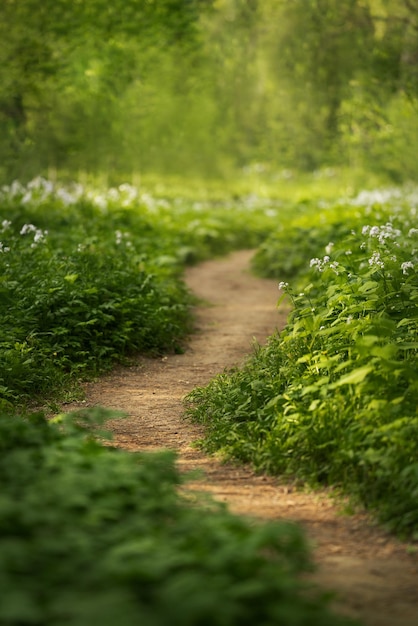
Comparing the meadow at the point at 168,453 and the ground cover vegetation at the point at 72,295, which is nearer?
the meadow at the point at 168,453

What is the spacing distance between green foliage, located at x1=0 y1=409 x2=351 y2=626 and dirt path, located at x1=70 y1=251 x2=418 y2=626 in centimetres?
32

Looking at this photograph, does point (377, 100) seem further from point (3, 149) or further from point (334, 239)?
point (3, 149)

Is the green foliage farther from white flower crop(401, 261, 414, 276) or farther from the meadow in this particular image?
white flower crop(401, 261, 414, 276)

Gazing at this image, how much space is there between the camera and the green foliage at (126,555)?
298 centimetres

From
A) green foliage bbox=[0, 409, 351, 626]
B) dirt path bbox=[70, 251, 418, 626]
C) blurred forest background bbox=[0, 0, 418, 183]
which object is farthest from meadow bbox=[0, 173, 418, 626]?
blurred forest background bbox=[0, 0, 418, 183]

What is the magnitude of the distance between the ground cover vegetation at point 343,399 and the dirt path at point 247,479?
170 mm

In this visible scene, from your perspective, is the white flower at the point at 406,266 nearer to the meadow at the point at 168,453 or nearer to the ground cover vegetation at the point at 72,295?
the meadow at the point at 168,453

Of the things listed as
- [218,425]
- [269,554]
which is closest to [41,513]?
[269,554]

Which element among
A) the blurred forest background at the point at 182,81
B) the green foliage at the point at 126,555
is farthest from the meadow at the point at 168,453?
the blurred forest background at the point at 182,81

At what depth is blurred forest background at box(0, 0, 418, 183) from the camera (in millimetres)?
16656

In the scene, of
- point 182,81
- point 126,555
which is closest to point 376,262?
point 126,555

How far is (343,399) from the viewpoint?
554 cm

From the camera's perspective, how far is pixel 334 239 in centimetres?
1414

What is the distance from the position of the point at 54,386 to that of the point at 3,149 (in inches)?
333
